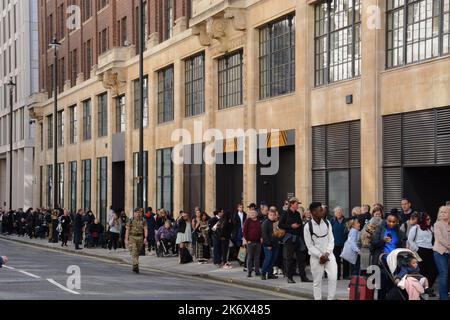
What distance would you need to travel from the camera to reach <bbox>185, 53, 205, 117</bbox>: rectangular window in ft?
122

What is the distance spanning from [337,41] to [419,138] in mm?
5196

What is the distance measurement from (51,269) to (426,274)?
1114 cm

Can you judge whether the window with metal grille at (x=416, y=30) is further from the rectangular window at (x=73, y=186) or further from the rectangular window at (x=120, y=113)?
the rectangular window at (x=73, y=186)

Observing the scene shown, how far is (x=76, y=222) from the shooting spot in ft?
128

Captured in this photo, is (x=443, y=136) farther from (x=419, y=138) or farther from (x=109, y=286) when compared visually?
(x=109, y=286)

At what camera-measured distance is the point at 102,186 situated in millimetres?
50812

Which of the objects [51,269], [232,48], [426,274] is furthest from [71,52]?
[426,274]

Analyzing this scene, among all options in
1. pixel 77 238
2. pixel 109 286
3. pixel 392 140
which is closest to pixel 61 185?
pixel 77 238

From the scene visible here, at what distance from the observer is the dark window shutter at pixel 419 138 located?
22.3 metres

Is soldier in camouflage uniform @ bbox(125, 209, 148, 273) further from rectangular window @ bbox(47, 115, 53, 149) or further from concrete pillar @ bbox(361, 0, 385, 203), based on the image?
rectangular window @ bbox(47, 115, 53, 149)

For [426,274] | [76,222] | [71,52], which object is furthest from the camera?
[71,52]

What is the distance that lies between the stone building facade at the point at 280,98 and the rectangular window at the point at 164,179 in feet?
0.18

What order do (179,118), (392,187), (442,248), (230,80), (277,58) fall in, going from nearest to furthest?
(442,248), (392,187), (277,58), (230,80), (179,118)
